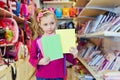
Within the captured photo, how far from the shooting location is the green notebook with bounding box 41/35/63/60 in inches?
64.4

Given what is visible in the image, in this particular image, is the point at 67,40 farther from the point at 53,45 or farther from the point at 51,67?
the point at 51,67

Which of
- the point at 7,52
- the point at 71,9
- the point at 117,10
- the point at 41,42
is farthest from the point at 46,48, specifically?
the point at 71,9

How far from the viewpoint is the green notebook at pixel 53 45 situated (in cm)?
163

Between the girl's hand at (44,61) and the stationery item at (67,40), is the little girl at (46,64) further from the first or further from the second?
the stationery item at (67,40)

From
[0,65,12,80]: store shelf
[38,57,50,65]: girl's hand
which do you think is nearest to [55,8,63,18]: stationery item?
[0,65,12,80]: store shelf

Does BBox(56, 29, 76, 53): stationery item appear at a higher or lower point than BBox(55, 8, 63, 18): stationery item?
higher

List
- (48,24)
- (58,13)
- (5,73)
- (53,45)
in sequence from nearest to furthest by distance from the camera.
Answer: (53,45) < (48,24) < (5,73) < (58,13)

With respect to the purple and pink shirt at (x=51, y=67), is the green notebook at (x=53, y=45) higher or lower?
higher

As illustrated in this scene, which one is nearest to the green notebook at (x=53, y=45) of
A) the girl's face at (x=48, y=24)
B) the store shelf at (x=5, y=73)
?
the girl's face at (x=48, y=24)

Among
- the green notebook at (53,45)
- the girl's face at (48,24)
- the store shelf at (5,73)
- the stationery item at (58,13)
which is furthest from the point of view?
the stationery item at (58,13)

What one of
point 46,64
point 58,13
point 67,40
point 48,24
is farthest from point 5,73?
point 58,13

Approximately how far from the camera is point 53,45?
164 centimetres

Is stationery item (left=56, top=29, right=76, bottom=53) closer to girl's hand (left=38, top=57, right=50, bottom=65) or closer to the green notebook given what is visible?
the green notebook

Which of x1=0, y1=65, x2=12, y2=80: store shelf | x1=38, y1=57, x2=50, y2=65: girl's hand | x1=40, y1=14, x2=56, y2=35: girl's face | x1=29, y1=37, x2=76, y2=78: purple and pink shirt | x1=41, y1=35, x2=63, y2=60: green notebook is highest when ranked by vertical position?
x1=40, y1=14, x2=56, y2=35: girl's face
